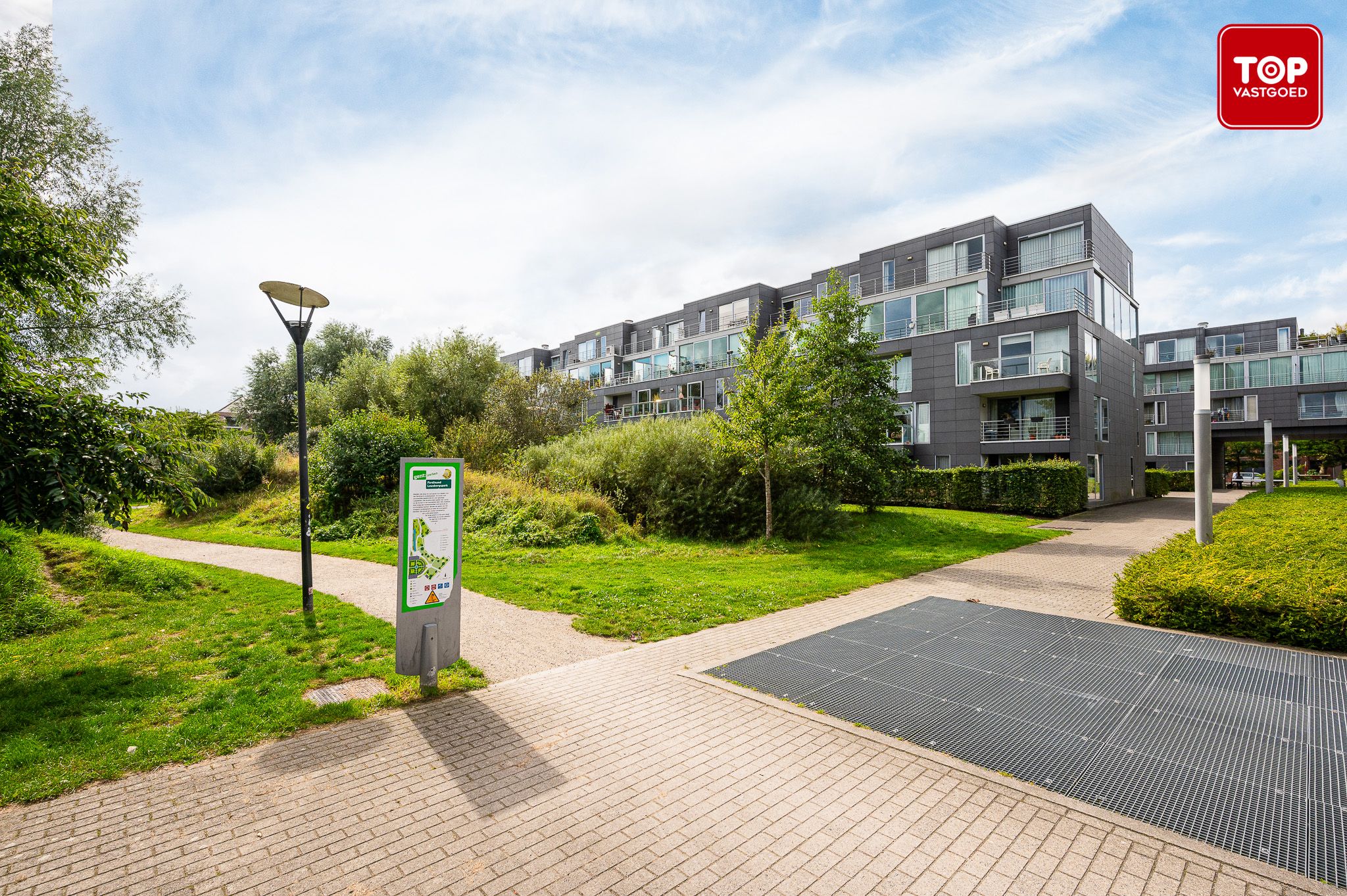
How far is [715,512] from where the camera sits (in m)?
15.6

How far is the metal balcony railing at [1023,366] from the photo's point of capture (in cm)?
2467

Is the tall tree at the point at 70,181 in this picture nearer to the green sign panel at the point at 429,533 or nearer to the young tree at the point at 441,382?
the young tree at the point at 441,382

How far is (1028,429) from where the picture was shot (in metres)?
25.7

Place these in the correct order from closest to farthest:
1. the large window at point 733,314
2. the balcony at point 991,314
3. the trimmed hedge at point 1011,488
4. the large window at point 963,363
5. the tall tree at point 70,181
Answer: the tall tree at point 70,181 < the trimmed hedge at point 1011,488 < the balcony at point 991,314 < the large window at point 963,363 < the large window at point 733,314

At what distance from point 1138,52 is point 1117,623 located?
7482 mm

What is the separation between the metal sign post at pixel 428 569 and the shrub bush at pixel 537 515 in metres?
8.34

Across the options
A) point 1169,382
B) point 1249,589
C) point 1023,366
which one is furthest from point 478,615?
point 1169,382

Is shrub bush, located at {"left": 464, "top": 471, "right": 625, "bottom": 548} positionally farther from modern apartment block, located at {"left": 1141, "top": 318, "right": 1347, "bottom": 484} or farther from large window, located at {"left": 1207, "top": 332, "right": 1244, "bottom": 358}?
large window, located at {"left": 1207, "top": 332, "right": 1244, "bottom": 358}

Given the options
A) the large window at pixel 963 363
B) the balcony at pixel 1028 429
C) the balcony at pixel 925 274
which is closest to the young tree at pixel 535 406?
the balcony at pixel 925 274

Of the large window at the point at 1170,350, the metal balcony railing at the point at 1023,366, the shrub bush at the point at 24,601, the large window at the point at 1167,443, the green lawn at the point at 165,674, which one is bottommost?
the green lawn at the point at 165,674

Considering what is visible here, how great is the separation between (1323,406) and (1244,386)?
4.57 metres

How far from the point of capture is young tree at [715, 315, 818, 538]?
14.4 m

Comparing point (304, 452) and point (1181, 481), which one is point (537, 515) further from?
point (1181, 481)

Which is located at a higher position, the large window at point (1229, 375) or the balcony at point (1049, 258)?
the balcony at point (1049, 258)
